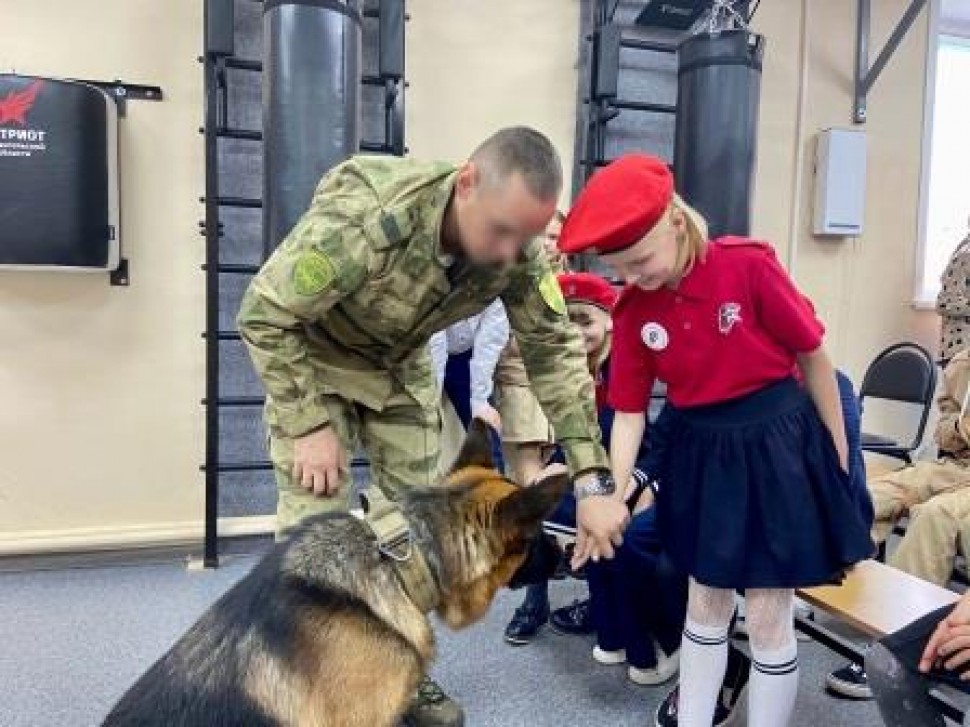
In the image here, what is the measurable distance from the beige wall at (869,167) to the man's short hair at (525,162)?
3.00 m

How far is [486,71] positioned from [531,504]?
2756 millimetres

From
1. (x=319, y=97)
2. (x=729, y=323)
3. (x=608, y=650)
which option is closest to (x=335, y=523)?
(x=729, y=323)

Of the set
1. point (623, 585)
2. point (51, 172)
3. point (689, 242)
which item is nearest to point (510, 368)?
point (623, 585)

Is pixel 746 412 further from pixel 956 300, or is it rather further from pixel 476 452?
pixel 956 300

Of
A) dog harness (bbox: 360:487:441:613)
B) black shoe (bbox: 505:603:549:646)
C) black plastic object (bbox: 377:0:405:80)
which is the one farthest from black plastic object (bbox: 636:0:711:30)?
dog harness (bbox: 360:487:441:613)

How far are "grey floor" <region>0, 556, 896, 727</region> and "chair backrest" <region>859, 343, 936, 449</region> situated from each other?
160cm

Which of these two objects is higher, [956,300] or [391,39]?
[391,39]

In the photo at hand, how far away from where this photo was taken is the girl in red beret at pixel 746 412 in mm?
1344

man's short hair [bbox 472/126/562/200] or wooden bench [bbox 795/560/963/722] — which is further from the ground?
man's short hair [bbox 472/126/562/200]

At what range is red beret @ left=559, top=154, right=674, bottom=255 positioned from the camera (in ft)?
4.15

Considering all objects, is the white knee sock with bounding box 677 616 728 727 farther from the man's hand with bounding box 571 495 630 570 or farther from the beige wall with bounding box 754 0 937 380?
the beige wall with bounding box 754 0 937 380

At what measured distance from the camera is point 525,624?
243 cm

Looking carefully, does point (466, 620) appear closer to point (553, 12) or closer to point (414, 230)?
point (414, 230)

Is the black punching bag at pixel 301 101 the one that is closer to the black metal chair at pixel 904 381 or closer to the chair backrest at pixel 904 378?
the black metal chair at pixel 904 381
